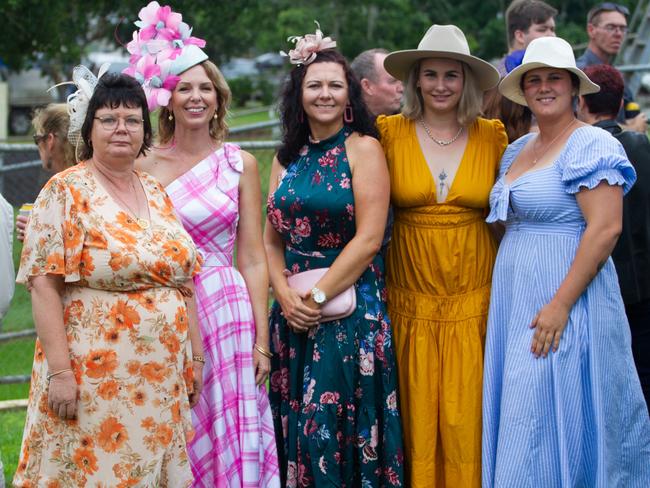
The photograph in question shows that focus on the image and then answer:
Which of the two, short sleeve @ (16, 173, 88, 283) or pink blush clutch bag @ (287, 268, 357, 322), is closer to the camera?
short sleeve @ (16, 173, 88, 283)

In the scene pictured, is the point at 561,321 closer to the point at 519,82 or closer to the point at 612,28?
the point at 519,82

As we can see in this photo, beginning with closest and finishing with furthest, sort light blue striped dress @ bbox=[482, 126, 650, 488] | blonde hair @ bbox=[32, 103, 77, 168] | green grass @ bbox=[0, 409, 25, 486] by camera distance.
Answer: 1. light blue striped dress @ bbox=[482, 126, 650, 488]
2. blonde hair @ bbox=[32, 103, 77, 168]
3. green grass @ bbox=[0, 409, 25, 486]

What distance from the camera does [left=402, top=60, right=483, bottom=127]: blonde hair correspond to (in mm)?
4949

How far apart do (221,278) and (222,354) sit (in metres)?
0.36

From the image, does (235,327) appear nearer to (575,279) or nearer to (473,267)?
(473,267)

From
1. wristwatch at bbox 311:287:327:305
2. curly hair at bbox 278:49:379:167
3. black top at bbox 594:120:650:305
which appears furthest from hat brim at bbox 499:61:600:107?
wristwatch at bbox 311:287:327:305

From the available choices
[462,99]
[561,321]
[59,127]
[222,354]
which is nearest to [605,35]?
[462,99]

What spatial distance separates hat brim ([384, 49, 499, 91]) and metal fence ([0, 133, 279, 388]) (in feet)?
4.33

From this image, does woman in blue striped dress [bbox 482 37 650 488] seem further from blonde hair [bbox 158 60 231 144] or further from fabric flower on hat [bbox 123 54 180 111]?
fabric flower on hat [bbox 123 54 180 111]

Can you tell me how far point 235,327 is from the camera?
475cm

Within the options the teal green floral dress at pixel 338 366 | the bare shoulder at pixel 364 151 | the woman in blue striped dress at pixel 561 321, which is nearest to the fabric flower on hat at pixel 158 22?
the teal green floral dress at pixel 338 366

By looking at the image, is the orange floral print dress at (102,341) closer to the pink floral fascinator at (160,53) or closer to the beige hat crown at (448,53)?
the pink floral fascinator at (160,53)

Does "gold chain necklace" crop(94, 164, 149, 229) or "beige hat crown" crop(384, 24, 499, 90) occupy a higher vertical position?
"beige hat crown" crop(384, 24, 499, 90)

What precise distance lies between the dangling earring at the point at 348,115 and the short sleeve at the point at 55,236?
1.47 m
